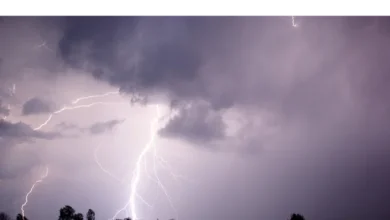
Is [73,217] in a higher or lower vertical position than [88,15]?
lower

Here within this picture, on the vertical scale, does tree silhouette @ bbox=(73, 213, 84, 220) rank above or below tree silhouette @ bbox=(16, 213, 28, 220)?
above

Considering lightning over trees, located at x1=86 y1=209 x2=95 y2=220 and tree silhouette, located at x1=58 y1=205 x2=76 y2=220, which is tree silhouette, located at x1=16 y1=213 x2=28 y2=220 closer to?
tree silhouette, located at x1=58 y1=205 x2=76 y2=220

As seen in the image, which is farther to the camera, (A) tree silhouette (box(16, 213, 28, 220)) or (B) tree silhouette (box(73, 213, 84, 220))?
(B) tree silhouette (box(73, 213, 84, 220))

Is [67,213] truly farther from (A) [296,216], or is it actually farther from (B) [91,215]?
(A) [296,216]

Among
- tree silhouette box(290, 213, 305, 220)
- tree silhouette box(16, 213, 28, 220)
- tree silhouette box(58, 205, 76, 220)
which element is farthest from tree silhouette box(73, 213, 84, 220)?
tree silhouette box(290, 213, 305, 220)

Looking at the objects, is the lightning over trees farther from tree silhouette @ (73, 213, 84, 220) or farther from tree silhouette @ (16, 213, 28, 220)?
tree silhouette @ (16, 213, 28, 220)

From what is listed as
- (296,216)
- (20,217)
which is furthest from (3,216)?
(296,216)
